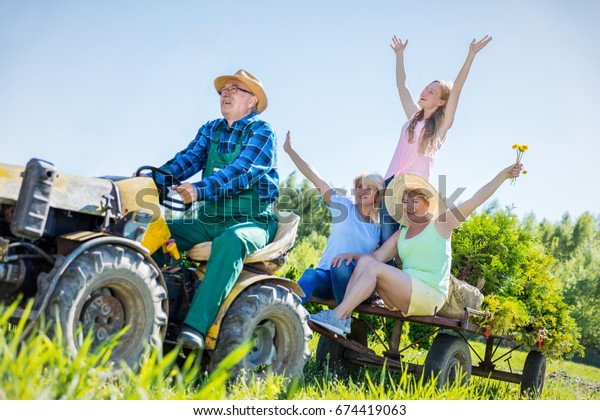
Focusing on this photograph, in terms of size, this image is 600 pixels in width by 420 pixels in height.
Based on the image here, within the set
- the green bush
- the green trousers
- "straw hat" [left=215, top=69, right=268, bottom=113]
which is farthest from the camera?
the green bush

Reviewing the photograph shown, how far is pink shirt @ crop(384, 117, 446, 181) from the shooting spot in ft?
21.4

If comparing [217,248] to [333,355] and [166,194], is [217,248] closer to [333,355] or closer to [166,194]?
[166,194]

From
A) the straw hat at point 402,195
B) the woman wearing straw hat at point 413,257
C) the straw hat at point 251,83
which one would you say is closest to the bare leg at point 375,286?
the woman wearing straw hat at point 413,257

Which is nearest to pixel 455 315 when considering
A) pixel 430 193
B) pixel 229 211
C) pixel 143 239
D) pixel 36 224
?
pixel 430 193

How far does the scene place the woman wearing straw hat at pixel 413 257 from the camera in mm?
5926

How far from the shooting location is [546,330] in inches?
285

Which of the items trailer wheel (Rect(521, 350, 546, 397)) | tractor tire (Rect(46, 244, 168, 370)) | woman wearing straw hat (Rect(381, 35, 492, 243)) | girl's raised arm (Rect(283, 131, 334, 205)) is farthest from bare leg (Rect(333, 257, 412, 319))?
trailer wheel (Rect(521, 350, 546, 397))

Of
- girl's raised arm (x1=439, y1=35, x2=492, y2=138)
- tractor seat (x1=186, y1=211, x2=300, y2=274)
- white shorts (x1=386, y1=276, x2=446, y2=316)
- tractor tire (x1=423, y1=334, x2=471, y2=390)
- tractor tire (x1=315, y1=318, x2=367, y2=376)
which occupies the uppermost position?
girl's raised arm (x1=439, y1=35, x2=492, y2=138)

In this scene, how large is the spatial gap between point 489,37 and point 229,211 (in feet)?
10.7

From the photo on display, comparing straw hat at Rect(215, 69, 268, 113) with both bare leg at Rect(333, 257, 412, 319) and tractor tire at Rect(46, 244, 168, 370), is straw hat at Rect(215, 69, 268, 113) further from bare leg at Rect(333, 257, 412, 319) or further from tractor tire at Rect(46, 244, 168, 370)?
tractor tire at Rect(46, 244, 168, 370)

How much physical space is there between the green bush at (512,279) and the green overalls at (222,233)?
2664 mm

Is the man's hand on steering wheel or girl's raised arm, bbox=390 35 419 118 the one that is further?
girl's raised arm, bbox=390 35 419 118

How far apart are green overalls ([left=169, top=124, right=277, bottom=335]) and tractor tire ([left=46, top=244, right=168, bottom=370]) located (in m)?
0.33
